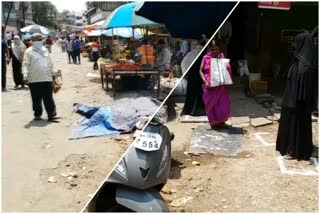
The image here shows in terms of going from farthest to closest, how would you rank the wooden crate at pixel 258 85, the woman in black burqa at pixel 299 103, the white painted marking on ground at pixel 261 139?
the white painted marking on ground at pixel 261 139, the woman in black burqa at pixel 299 103, the wooden crate at pixel 258 85

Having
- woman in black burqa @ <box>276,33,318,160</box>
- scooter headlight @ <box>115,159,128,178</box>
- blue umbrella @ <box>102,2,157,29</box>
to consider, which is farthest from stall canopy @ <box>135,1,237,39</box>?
woman in black burqa @ <box>276,33,318,160</box>

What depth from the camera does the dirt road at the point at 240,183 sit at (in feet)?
8.30

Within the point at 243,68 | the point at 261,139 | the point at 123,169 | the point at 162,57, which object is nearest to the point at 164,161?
the point at 123,169

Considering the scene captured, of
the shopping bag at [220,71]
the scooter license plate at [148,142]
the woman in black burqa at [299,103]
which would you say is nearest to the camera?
the scooter license plate at [148,142]

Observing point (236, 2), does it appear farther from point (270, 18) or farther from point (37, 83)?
point (270, 18)

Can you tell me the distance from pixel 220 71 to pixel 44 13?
144 cm

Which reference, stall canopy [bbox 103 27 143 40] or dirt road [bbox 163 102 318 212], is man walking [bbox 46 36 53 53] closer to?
stall canopy [bbox 103 27 143 40]

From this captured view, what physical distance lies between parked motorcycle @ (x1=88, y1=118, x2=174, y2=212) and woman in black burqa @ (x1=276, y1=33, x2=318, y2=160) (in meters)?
1.44

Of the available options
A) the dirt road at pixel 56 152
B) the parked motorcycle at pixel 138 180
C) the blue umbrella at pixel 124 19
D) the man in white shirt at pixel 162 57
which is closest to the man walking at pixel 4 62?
the dirt road at pixel 56 152

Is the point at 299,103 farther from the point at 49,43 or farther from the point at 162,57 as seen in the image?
the point at 49,43

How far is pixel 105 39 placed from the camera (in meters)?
0.96

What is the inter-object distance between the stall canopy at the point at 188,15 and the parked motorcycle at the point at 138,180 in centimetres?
42

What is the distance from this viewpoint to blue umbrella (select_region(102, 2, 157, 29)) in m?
0.93

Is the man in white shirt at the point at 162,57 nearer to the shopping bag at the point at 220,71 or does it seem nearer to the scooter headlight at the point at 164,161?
the shopping bag at the point at 220,71
